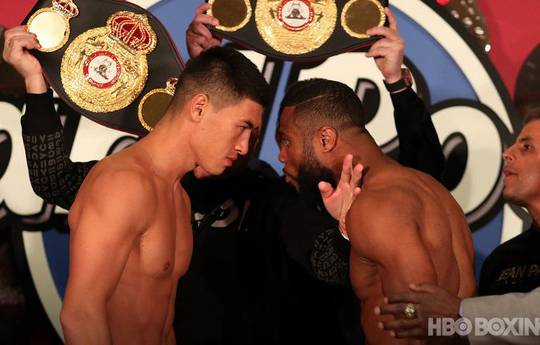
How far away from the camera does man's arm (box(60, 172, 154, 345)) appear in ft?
6.88

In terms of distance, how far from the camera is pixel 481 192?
351 centimetres

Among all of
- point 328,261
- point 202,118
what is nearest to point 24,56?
point 202,118

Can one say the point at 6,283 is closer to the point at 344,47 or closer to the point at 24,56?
the point at 24,56

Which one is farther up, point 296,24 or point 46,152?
point 296,24

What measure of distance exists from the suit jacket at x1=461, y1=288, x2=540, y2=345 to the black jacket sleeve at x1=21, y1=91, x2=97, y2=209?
1560 mm

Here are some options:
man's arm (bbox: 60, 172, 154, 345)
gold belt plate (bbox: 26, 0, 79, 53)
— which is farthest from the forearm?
gold belt plate (bbox: 26, 0, 79, 53)

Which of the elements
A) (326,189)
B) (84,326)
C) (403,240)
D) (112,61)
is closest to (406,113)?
(326,189)

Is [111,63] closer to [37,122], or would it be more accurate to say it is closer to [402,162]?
[37,122]

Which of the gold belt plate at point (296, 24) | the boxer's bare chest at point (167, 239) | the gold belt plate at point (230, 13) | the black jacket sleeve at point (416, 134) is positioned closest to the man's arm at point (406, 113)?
the black jacket sleeve at point (416, 134)

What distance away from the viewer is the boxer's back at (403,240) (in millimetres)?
2205

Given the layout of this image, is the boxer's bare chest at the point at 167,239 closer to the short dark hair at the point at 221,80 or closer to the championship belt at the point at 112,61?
the short dark hair at the point at 221,80

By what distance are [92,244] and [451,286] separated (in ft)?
3.50

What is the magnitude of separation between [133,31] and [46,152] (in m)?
0.60

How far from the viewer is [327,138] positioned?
270 centimetres
